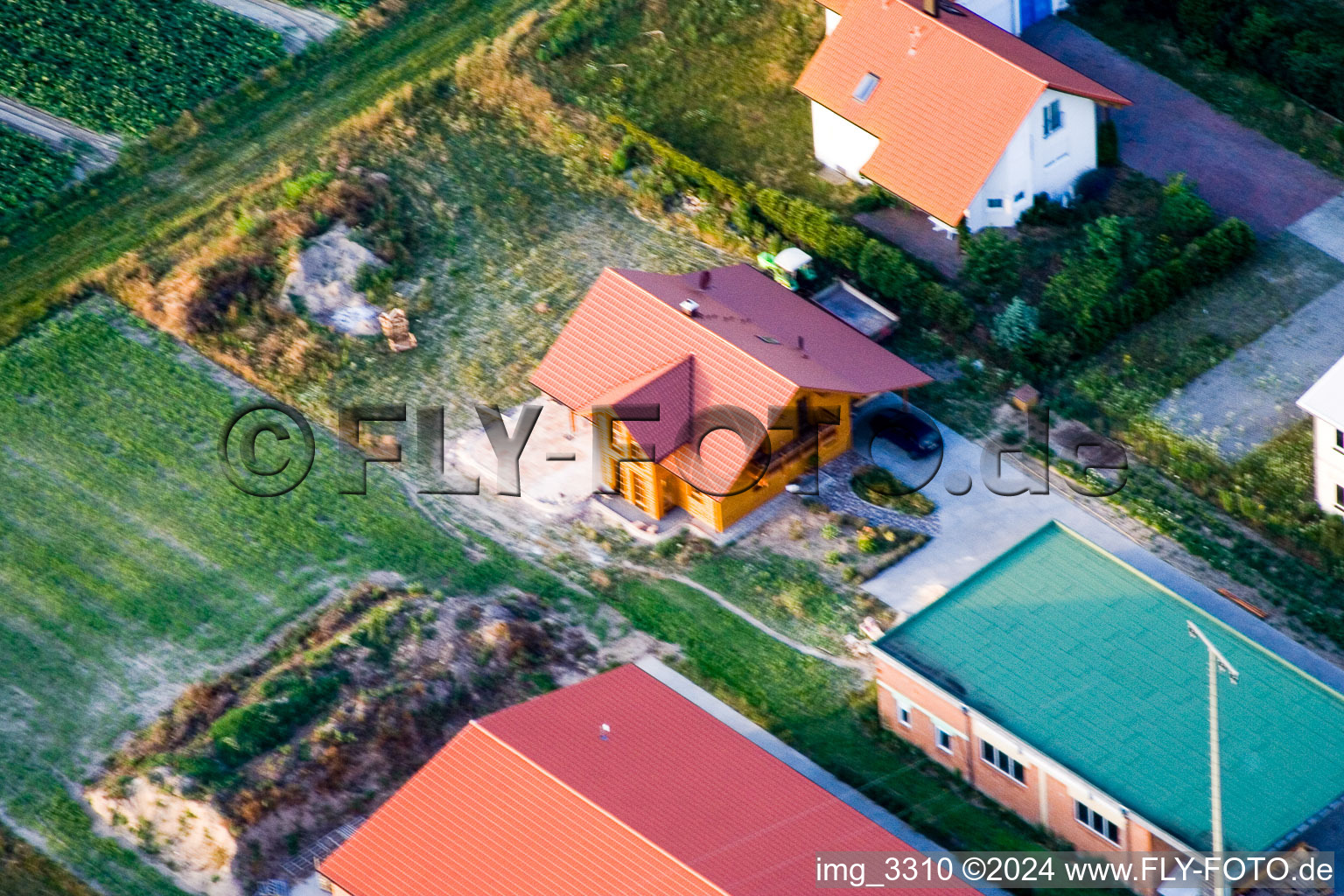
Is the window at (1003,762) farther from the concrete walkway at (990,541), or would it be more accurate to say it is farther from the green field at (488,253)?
the green field at (488,253)

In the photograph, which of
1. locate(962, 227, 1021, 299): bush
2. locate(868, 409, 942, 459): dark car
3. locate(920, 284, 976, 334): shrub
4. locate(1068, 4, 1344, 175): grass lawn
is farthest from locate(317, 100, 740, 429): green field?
locate(1068, 4, 1344, 175): grass lawn

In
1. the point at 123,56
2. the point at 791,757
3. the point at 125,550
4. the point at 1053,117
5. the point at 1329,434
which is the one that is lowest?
the point at 125,550

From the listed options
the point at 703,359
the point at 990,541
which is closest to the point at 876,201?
the point at 703,359

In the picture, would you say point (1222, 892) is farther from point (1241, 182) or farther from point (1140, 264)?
point (1241, 182)

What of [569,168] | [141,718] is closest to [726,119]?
[569,168]

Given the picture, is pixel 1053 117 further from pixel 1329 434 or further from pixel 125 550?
pixel 125 550

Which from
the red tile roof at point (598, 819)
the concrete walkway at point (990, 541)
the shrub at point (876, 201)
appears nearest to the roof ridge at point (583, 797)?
the red tile roof at point (598, 819)
